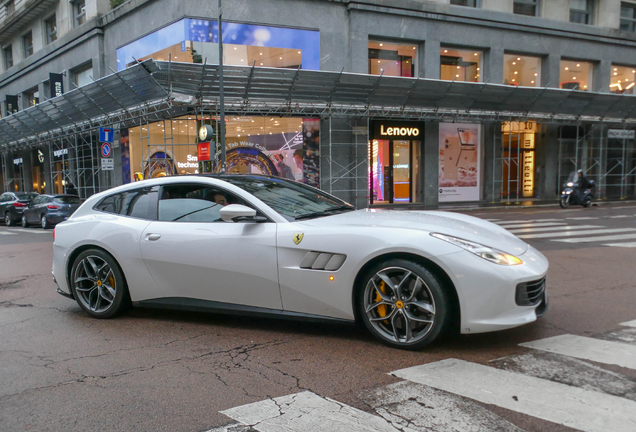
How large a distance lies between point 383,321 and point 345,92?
54.6 feet

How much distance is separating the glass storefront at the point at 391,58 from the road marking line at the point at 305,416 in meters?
20.8

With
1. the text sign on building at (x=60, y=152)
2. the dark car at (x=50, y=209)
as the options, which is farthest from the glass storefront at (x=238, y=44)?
the text sign on building at (x=60, y=152)

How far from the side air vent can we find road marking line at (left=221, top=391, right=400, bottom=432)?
1.11m

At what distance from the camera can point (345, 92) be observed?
19266 millimetres

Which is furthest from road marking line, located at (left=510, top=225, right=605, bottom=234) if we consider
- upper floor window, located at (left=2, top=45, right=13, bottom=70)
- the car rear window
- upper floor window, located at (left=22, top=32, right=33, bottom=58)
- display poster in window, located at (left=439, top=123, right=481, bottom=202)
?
upper floor window, located at (left=2, top=45, right=13, bottom=70)

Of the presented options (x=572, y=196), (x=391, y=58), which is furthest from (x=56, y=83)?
(x=572, y=196)

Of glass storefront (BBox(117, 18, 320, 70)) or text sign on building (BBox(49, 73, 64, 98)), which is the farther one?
text sign on building (BBox(49, 73, 64, 98))

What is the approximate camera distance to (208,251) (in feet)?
13.8

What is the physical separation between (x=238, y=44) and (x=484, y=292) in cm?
1866

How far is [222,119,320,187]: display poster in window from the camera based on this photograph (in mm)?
20344

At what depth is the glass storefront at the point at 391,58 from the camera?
72.6 feet

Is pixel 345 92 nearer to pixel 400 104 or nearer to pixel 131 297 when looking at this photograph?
pixel 400 104

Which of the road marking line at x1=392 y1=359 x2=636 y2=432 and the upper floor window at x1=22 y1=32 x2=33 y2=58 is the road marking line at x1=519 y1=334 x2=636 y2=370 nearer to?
the road marking line at x1=392 y1=359 x2=636 y2=432

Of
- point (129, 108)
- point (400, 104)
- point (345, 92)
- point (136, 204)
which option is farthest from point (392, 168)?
point (136, 204)
